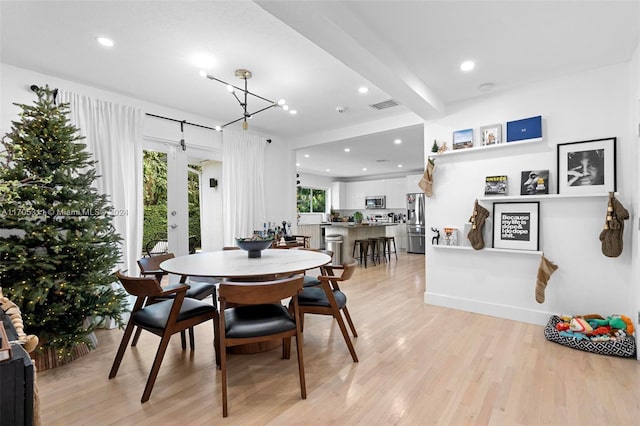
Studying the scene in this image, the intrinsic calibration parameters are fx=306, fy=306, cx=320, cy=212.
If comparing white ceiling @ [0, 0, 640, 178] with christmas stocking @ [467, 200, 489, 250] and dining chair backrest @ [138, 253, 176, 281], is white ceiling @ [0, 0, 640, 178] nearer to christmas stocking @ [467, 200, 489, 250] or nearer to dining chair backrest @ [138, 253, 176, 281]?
christmas stocking @ [467, 200, 489, 250]

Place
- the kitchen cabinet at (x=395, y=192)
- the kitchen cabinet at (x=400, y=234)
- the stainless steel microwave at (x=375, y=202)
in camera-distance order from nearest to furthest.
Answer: the kitchen cabinet at (x=400, y=234)
the kitchen cabinet at (x=395, y=192)
the stainless steel microwave at (x=375, y=202)

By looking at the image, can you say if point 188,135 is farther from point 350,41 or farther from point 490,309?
point 490,309

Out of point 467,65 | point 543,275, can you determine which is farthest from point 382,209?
point 467,65

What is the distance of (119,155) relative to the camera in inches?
134

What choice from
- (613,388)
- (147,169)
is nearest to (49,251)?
(147,169)

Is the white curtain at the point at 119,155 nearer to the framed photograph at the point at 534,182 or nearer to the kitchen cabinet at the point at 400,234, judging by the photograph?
the framed photograph at the point at 534,182

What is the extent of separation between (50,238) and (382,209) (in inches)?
351

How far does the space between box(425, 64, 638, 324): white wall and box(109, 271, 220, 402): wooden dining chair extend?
2827 mm

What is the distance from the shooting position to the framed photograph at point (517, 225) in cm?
311

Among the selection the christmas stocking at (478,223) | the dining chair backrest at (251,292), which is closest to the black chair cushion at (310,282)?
the dining chair backrest at (251,292)

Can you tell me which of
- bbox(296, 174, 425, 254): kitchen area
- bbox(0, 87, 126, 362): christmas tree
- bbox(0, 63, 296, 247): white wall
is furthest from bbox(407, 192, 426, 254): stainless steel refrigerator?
bbox(0, 87, 126, 362): christmas tree

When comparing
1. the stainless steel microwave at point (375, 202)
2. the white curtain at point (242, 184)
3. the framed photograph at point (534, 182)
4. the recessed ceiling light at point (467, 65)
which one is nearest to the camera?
the recessed ceiling light at point (467, 65)

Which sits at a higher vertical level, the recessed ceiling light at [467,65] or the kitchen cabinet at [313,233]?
the recessed ceiling light at [467,65]

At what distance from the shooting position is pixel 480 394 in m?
1.91
